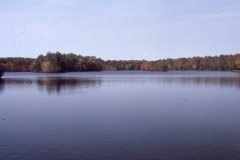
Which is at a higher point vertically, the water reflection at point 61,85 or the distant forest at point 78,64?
the distant forest at point 78,64

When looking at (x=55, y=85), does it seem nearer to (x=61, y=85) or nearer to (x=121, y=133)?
(x=61, y=85)

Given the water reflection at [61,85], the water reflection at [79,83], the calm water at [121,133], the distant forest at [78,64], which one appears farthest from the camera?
the distant forest at [78,64]

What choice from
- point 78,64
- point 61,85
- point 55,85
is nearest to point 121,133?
point 61,85

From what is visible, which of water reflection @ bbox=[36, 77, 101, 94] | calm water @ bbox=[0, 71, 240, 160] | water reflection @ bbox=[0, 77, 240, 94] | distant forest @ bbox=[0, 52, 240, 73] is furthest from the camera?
distant forest @ bbox=[0, 52, 240, 73]

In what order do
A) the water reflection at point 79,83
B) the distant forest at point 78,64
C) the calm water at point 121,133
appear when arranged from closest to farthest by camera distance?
the calm water at point 121,133 < the water reflection at point 79,83 < the distant forest at point 78,64

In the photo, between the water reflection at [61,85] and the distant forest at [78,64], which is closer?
the water reflection at [61,85]

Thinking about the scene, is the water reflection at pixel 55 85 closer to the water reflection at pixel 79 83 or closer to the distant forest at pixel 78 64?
the water reflection at pixel 79 83

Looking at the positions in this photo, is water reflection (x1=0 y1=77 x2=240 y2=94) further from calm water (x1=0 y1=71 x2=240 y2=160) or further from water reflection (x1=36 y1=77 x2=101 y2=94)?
calm water (x1=0 y1=71 x2=240 y2=160)

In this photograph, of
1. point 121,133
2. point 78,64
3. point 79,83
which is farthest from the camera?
point 78,64

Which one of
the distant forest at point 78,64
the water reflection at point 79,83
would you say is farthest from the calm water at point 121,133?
the distant forest at point 78,64

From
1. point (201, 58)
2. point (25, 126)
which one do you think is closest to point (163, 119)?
point (25, 126)

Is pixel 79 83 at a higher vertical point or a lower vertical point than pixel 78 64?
lower

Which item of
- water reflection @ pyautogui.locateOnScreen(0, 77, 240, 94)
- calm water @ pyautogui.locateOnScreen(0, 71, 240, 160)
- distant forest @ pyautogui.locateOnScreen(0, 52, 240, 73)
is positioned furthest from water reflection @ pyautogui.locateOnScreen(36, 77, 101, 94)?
distant forest @ pyautogui.locateOnScreen(0, 52, 240, 73)

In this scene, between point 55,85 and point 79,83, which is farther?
point 79,83
